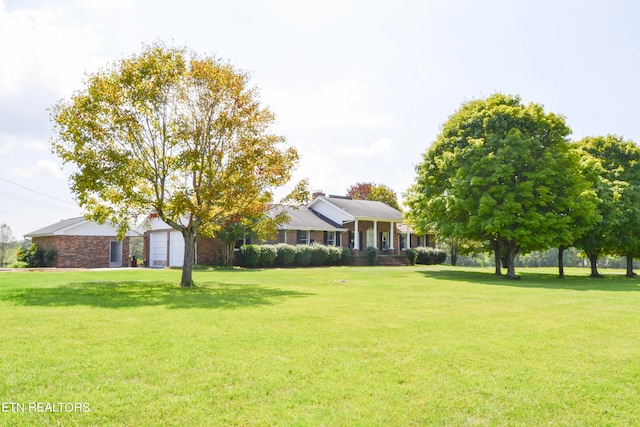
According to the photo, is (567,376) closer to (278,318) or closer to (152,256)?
(278,318)

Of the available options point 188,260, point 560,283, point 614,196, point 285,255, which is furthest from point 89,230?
point 614,196

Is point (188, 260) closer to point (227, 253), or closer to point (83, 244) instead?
point (227, 253)

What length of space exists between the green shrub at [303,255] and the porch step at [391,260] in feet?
23.9

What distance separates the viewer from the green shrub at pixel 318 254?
120ft

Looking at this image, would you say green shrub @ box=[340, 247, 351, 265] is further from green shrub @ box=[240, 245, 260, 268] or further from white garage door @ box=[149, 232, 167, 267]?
white garage door @ box=[149, 232, 167, 267]

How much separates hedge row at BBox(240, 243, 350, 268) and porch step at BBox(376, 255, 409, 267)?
332 centimetres

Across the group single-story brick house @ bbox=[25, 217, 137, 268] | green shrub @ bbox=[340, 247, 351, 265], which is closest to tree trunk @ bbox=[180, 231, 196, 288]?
Answer: single-story brick house @ bbox=[25, 217, 137, 268]

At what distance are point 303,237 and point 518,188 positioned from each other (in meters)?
19.5

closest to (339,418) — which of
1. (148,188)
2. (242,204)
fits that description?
(242,204)

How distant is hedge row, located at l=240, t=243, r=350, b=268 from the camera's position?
109 feet

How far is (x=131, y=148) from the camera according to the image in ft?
57.1

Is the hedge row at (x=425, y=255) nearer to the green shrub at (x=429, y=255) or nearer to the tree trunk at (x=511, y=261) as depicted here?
the green shrub at (x=429, y=255)

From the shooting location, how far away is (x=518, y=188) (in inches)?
946

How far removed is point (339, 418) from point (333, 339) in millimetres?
3292
